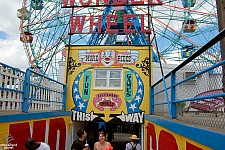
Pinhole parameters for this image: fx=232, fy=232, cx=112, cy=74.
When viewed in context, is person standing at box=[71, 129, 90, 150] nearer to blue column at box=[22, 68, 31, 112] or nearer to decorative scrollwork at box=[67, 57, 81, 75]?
blue column at box=[22, 68, 31, 112]

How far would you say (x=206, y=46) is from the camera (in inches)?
115

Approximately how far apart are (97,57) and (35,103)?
4210 mm

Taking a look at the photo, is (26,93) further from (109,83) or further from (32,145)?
(109,83)

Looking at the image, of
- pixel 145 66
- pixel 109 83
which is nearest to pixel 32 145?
pixel 109 83

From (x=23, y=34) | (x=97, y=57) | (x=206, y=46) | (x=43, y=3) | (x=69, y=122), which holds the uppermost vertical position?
(x=43, y=3)

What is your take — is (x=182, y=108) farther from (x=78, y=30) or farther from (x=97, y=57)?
(x=78, y=30)

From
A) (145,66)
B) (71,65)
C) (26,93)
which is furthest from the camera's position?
(71,65)

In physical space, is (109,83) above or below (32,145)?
above

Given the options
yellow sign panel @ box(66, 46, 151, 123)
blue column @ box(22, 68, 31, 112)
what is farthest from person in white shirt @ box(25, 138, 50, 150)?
yellow sign panel @ box(66, 46, 151, 123)

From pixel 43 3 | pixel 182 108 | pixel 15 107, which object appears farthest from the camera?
pixel 43 3

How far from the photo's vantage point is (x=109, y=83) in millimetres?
9680

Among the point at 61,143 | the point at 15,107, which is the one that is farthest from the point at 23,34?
the point at 15,107

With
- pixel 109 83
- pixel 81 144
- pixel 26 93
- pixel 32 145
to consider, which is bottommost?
pixel 81 144

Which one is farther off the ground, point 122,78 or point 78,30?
point 78,30
